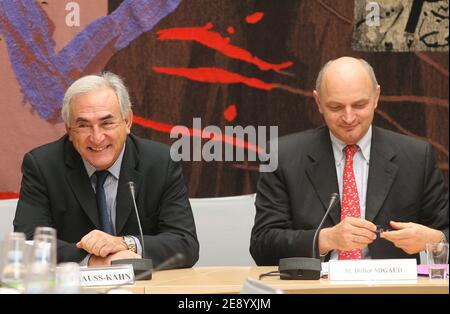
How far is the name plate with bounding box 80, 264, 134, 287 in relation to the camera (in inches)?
122

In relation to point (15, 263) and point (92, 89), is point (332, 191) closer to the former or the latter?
point (92, 89)

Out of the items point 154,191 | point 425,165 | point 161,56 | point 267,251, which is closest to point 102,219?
point 154,191

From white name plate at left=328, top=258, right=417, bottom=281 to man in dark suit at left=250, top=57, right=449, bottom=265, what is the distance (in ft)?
1.90

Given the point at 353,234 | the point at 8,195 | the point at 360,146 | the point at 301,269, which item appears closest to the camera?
the point at 301,269

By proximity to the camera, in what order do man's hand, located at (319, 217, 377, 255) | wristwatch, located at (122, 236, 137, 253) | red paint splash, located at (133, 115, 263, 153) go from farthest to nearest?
red paint splash, located at (133, 115, 263, 153) → wristwatch, located at (122, 236, 137, 253) → man's hand, located at (319, 217, 377, 255)

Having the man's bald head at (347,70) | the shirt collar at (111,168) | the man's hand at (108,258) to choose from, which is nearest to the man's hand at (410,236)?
the man's bald head at (347,70)

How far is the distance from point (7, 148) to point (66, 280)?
2600mm

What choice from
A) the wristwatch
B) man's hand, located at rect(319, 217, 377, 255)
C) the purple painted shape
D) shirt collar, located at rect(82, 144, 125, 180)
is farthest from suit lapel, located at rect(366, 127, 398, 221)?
the purple painted shape

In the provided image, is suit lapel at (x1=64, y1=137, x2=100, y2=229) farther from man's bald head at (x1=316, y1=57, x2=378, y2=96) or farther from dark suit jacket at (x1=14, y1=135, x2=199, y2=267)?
man's bald head at (x1=316, y1=57, x2=378, y2=96)

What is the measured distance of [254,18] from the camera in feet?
15.5

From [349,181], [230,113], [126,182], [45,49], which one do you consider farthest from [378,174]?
[45,49]

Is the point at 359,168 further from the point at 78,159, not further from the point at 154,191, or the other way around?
the point at 78,159

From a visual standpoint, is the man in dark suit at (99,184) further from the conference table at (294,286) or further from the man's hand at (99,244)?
the conference table at (294,286)

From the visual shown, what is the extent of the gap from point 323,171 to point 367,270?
2.96ft
